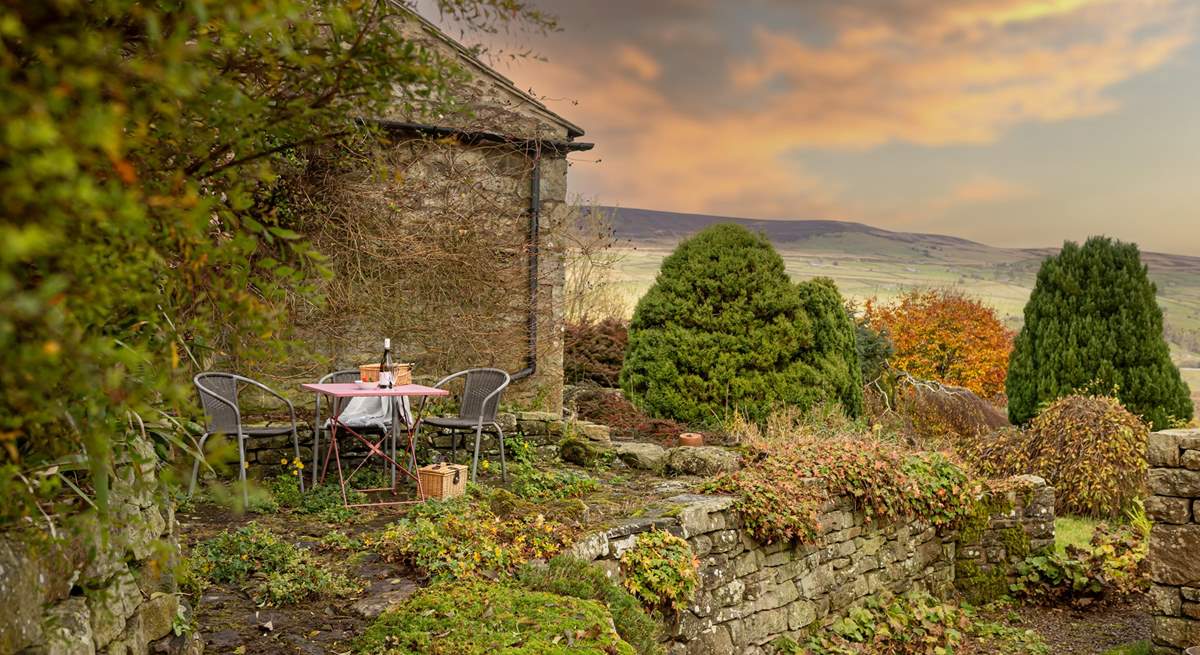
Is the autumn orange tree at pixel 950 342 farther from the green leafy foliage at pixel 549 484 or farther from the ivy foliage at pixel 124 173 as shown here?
the ivy foliage at pixel 124 173

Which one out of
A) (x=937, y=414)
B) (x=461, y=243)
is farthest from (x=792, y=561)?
(x=937, y=414)

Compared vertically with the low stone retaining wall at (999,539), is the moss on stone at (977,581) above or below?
below

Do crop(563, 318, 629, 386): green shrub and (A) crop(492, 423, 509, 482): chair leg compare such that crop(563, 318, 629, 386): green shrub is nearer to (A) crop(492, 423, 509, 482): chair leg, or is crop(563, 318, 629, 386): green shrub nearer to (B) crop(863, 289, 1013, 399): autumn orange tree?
(A) crop(492, 423, 509, 482): chair leg

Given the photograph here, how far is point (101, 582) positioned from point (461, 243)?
696 cm

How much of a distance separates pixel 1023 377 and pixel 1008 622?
538 cm

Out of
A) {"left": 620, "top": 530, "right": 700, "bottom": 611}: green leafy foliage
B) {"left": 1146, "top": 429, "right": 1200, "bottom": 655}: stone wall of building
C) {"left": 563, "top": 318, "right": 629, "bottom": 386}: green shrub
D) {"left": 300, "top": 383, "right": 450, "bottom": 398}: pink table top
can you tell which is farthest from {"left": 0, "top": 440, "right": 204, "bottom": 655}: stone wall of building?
{"left": 563, "top": 318, "right": 629, "bottom": 386}: green shrub

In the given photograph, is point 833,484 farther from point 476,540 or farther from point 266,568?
point 266,568

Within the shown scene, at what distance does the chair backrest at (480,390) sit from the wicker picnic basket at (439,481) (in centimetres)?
94

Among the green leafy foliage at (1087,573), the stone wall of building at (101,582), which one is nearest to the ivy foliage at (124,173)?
the stone wall of building at (101,582)

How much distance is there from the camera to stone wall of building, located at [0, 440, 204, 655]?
74.7 inches

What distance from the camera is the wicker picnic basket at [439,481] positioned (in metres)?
5.91

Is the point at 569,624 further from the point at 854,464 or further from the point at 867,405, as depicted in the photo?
the point at 867,405

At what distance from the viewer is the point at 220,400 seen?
607cm

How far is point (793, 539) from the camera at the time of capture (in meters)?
6.10
